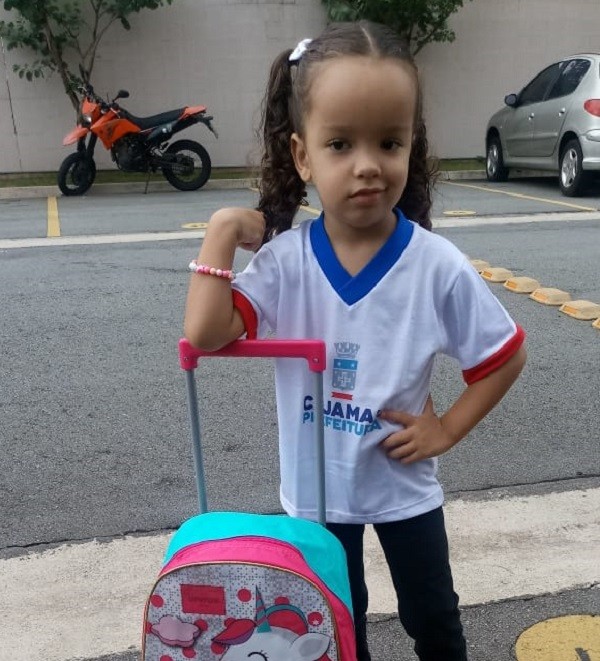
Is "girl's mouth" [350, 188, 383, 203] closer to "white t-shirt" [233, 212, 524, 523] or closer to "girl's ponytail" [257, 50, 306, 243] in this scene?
"white t-shirt" [233, 212, 524, 523]

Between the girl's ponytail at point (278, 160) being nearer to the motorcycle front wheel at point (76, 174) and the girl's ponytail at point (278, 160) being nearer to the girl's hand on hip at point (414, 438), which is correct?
the girl's hand on hip at point (414, 438)

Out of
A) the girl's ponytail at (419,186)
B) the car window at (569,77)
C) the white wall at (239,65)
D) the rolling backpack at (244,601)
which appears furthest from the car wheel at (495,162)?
the rolling backpack at (244,601)

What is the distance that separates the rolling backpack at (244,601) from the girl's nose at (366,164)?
0.61 m

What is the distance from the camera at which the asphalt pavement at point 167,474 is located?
7.30 feet

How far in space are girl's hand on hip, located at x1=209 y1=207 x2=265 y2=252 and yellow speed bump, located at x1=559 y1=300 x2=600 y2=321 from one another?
145 inches

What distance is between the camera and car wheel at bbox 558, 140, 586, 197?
31.5 feet

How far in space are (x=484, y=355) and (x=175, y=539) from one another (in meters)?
0.65

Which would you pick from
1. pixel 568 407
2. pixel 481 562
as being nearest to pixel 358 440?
pixel 481 562

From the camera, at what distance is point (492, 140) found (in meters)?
12.3

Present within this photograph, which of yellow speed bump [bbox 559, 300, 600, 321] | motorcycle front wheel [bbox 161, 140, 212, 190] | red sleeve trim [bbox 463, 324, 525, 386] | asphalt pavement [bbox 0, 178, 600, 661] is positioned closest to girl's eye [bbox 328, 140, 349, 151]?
red sleeve trim [bbox 463, 324, 525, 386]

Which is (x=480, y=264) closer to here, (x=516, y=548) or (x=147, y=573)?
(x=516, y=548)

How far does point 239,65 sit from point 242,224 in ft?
44.5

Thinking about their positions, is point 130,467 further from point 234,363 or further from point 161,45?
point 161,45

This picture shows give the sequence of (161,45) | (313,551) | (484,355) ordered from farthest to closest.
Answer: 1. (161,45)
2. (484,355)
3. (313,551)
